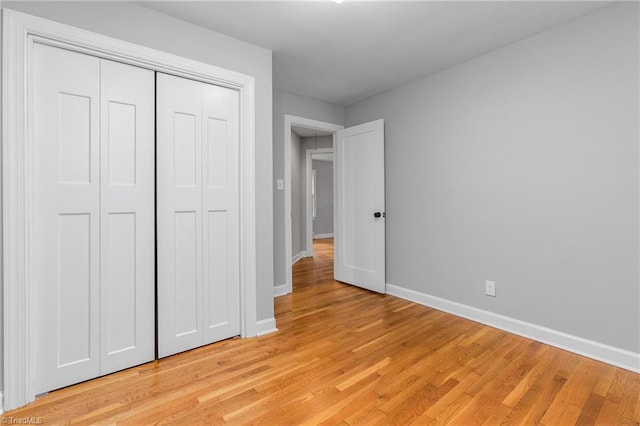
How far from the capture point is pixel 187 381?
5.90 feet

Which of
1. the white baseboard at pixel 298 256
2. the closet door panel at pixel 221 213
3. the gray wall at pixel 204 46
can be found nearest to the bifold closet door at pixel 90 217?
the gray wall at pixel 204 46

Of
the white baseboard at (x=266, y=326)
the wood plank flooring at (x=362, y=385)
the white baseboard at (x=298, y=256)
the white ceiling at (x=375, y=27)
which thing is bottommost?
the wood plank flooring at (x=362, y=385)

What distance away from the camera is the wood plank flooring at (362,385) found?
1493mm

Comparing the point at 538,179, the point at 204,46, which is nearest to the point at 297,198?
the point at 204,46

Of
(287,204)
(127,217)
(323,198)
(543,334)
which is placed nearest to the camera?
(127,217)

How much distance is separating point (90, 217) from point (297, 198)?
397cm

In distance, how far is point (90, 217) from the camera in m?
1.81

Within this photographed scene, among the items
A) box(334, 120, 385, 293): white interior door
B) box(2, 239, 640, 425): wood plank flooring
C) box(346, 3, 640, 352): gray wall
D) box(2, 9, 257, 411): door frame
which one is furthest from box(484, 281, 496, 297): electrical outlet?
box(2, 9, 257, 411): door frame

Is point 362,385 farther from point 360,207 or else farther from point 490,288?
point 360,207

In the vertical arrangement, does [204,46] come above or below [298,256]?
above

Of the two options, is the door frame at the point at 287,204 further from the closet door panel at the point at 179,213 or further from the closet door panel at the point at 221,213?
the closet door panel at the point at 179,213

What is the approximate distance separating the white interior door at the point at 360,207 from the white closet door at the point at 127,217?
2350mm

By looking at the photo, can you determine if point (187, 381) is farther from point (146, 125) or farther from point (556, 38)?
point (556, 38)

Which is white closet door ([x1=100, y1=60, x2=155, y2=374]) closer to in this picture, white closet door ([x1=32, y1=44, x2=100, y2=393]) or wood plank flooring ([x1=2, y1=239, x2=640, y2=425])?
white closet door ([x1=32, y1=44, x2=100, y2=393])
